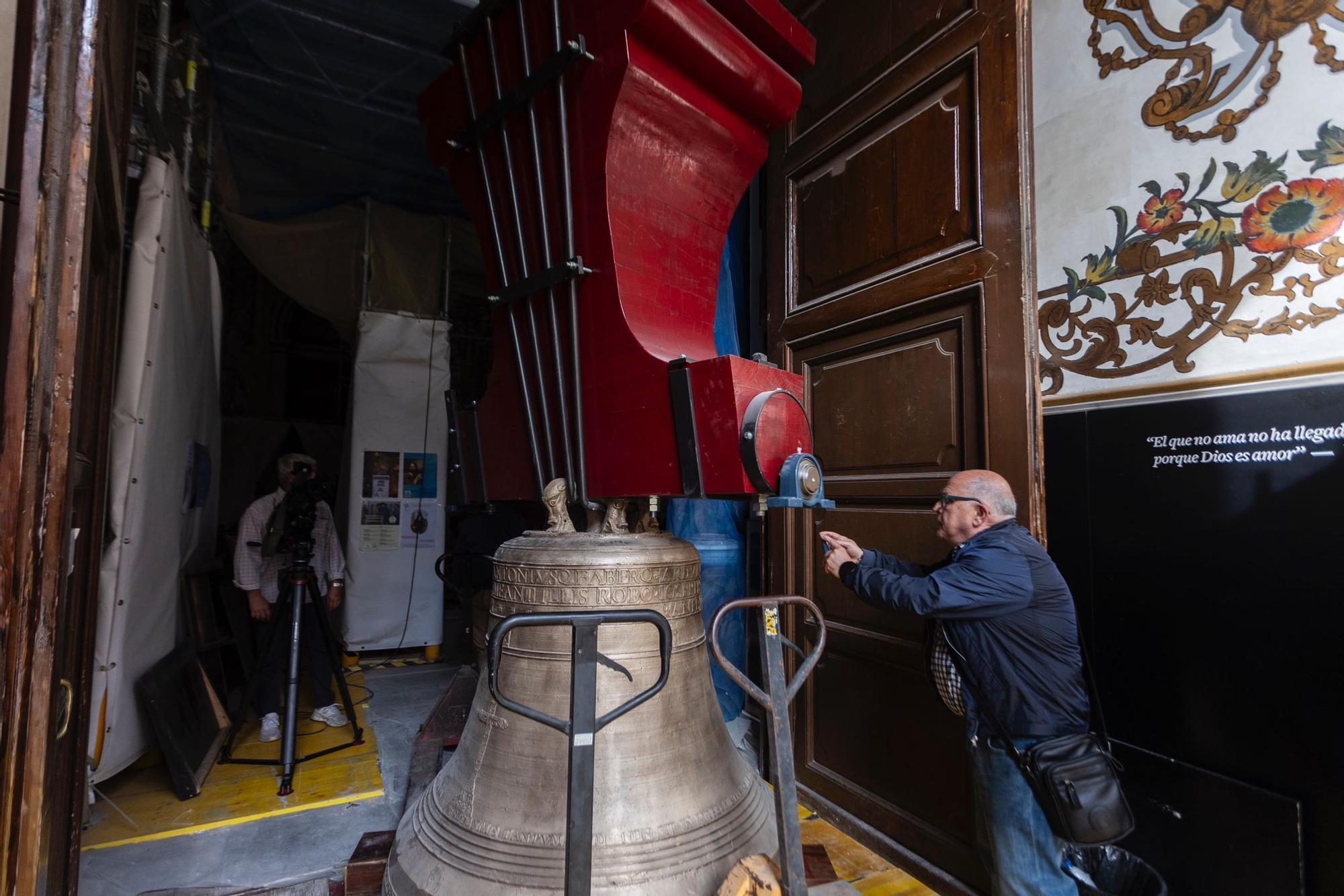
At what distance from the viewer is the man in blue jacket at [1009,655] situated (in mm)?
1859

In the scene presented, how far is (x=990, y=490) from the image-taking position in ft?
6.66

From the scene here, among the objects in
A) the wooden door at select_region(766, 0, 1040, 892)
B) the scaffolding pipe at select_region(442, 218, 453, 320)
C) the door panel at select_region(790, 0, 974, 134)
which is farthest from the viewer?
the scaffolding pipe at select_region(442, 218, 453, 320)

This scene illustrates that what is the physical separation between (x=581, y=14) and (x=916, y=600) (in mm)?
1930

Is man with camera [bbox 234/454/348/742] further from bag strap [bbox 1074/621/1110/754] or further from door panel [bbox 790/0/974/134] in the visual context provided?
bag strap [bbox 1074/621/1110/754]

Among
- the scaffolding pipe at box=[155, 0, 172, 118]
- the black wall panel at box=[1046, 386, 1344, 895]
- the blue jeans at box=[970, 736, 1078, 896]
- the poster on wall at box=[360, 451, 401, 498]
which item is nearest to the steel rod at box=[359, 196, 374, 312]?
the poster on wall at box=[360, 451, 401, 498]

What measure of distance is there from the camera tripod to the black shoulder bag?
3087 millimetres

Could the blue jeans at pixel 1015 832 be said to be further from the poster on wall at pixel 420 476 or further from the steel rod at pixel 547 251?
the poster on wall at pixel 420 476

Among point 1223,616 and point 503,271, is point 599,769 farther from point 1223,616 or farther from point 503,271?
point 1223,616

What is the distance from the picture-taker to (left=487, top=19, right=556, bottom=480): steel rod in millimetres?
1969

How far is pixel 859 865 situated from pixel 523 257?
2.51 m

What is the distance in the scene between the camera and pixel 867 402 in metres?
2.71

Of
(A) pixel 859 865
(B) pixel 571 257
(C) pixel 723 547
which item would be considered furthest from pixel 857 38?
(A) pixel 859 865

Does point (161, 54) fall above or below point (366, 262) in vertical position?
above

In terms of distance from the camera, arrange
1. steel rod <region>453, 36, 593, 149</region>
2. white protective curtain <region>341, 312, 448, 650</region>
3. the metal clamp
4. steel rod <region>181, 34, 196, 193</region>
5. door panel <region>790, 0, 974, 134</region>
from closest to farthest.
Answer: the metal clamp
steel rod <region>453, 36, 593, 149</region>
door panel <region>790, 0, 974, 134</region>
steel rod <region>181, 34, 196, 193</region>
white protective curtain <region>341, 312, 448, 650</region>
